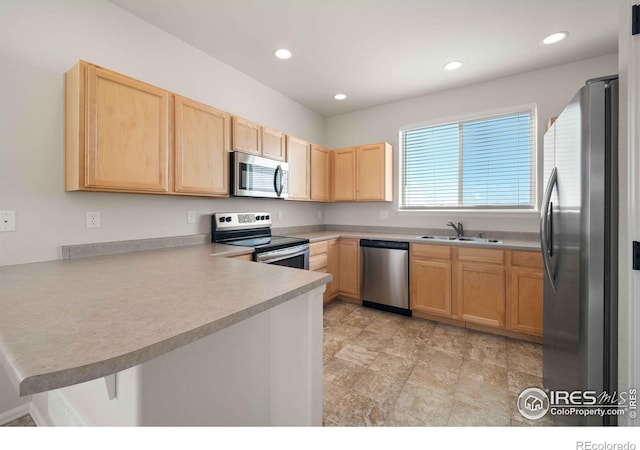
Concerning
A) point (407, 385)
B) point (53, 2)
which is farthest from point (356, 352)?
point (53, 2)

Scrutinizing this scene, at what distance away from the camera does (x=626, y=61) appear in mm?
1111

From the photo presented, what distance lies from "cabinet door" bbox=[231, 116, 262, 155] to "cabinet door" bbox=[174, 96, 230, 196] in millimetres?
97

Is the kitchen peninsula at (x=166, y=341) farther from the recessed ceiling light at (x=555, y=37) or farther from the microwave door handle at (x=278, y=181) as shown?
the recessed ceiling light at (x=555, y=37)

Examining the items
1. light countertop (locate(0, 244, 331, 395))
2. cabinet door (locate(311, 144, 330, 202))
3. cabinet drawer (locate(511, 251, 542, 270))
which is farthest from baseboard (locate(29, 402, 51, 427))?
cabinet drawer (locate(511, 251, 542, 270))

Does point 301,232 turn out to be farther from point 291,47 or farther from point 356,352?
point 291,47

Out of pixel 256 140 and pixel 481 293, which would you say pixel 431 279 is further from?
pixel 256 140

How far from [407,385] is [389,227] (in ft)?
7.80

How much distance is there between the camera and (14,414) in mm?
1693

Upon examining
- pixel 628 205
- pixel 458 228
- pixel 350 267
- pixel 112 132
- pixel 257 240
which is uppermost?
pixel 112 132

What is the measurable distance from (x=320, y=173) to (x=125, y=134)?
2.52 m

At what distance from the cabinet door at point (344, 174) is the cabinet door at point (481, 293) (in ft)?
5.85

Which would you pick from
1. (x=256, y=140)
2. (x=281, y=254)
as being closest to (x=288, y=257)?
(x=281, y=254)

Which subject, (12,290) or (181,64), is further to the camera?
(181,64)

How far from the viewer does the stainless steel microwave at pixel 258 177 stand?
267cm
